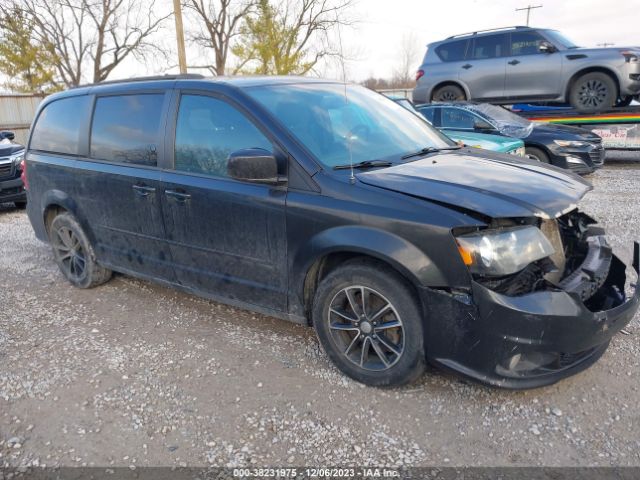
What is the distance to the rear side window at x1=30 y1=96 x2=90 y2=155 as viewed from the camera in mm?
4320

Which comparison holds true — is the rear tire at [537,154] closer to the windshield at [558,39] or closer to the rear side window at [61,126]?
the windshield at [558,39]

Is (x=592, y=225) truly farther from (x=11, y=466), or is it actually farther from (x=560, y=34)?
(x=560, y=34)

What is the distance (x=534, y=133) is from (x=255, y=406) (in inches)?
322

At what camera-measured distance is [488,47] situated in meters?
10.8

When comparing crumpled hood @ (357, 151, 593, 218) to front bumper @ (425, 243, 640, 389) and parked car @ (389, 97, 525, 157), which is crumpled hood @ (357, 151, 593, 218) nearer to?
front bumper @ (425, 243, 640, 389)

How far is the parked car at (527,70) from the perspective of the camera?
9641 mm

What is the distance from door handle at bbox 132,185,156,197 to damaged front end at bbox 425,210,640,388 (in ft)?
7.28

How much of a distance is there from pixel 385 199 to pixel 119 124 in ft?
8.03

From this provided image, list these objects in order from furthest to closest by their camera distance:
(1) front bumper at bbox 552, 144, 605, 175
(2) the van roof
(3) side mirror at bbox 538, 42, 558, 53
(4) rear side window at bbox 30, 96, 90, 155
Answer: (3) side mirror at bbox 538, 42, 558, 53 → (1) front bumper at bbox 552, 144, 605, 175 → (4) rear side window at bbox 30, 96, 90, 155 → (2) the van roof

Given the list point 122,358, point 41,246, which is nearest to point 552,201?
point 122,358

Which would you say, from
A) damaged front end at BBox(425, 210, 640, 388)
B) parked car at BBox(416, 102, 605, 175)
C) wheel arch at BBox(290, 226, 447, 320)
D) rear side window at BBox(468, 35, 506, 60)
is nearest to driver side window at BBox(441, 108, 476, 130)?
parked car at BBox(416, 102, 605, 175)

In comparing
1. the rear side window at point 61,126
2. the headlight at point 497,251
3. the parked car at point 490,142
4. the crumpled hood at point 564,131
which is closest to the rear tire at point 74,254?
the rear side window at point 61,126

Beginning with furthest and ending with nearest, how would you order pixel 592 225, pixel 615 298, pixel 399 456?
pixel 592 225
pixel 615 298
pixel 399 456

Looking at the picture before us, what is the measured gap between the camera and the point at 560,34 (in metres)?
10.3
